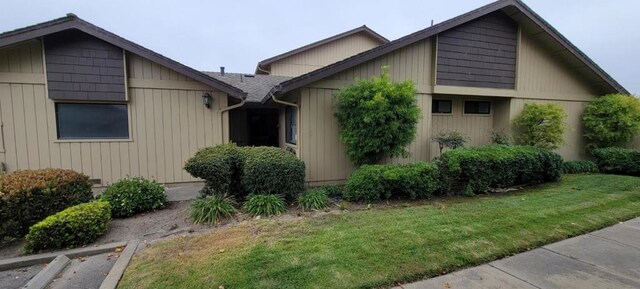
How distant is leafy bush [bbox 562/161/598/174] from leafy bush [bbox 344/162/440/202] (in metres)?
6.78

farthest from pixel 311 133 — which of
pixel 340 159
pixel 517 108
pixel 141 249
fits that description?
pixel 517 108

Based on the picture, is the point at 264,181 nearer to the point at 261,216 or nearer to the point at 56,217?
the point at 261,216

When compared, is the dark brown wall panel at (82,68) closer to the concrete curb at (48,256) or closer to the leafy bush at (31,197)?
the leafy bush at (31,197)

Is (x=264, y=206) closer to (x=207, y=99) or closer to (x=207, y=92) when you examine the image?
(x=207, y=99)

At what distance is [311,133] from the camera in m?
Result: 7.50

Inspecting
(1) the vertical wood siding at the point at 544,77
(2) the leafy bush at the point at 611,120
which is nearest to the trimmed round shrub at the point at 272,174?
(1) the vertical wood siding at the point at 544,77

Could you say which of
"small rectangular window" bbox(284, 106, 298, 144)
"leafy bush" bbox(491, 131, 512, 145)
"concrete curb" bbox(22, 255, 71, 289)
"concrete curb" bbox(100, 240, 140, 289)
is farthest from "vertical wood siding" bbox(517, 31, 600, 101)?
"concrete curb" bbox(22, 255, 71, 289)

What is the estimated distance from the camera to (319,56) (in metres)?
17.2

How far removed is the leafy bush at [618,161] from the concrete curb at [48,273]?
1457 centimetres

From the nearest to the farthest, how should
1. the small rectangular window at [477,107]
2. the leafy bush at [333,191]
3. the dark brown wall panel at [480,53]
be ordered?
the leafy bush at [333,191] → the dark brown wall panel at [480,53] → the small rectangular window at [477,107]

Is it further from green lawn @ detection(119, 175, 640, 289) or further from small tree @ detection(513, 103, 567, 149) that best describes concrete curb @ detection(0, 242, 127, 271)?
small tree @ detection(513, 103, 567, 149)

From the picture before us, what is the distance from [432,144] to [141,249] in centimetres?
794

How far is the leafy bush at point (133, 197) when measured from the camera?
527 cm

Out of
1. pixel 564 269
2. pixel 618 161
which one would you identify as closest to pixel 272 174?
pixel 564 269
